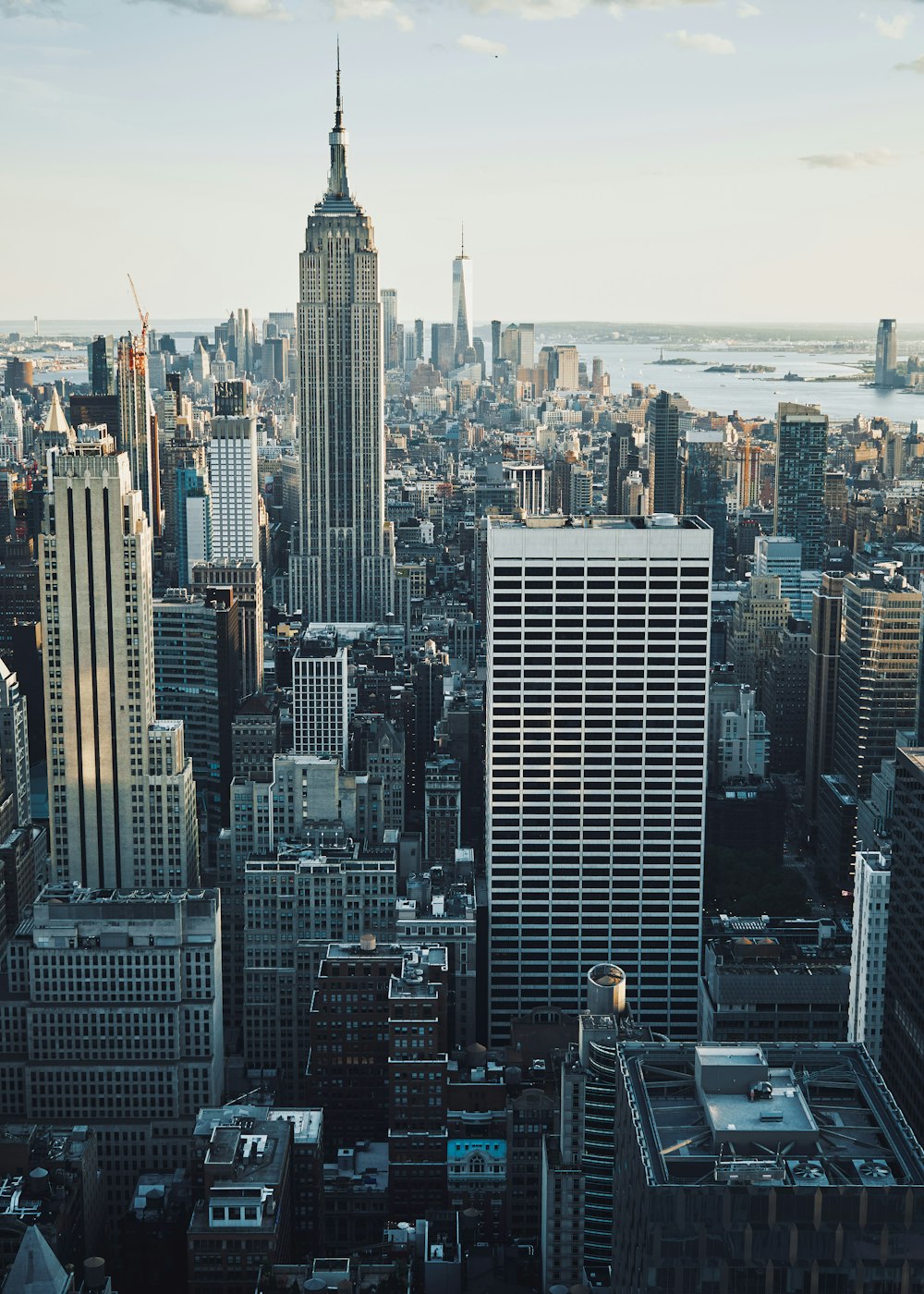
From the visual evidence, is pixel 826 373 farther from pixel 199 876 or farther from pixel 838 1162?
pixel 838 1162

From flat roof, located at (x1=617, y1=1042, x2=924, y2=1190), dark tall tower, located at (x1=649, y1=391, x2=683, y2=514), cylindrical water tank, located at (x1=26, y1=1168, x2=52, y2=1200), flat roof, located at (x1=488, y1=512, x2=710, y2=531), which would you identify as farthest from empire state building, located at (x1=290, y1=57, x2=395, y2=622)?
flat roof, located at (x1=617, y1=1042, x2=924, y2=1190)

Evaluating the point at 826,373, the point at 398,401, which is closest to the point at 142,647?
the point at 826,373

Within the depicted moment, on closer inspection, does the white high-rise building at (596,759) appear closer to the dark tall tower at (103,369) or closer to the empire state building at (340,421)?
the empire state building at (340,421)

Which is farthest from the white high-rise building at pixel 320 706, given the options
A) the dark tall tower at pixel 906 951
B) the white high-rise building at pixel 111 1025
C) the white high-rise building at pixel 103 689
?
the dark tall tower at pixel 906 951

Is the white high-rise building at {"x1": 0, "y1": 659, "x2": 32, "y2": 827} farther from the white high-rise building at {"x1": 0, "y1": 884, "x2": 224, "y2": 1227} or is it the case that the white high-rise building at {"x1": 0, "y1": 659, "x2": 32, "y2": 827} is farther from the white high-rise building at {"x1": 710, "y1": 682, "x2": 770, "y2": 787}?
the white high-rise building at {"x1": 710, "y1": 682, "x2": 770, "y2": 787}

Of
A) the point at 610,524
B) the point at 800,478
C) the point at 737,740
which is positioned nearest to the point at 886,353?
the point at 737,740

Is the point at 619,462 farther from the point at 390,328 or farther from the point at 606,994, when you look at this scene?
the point at 606,994
